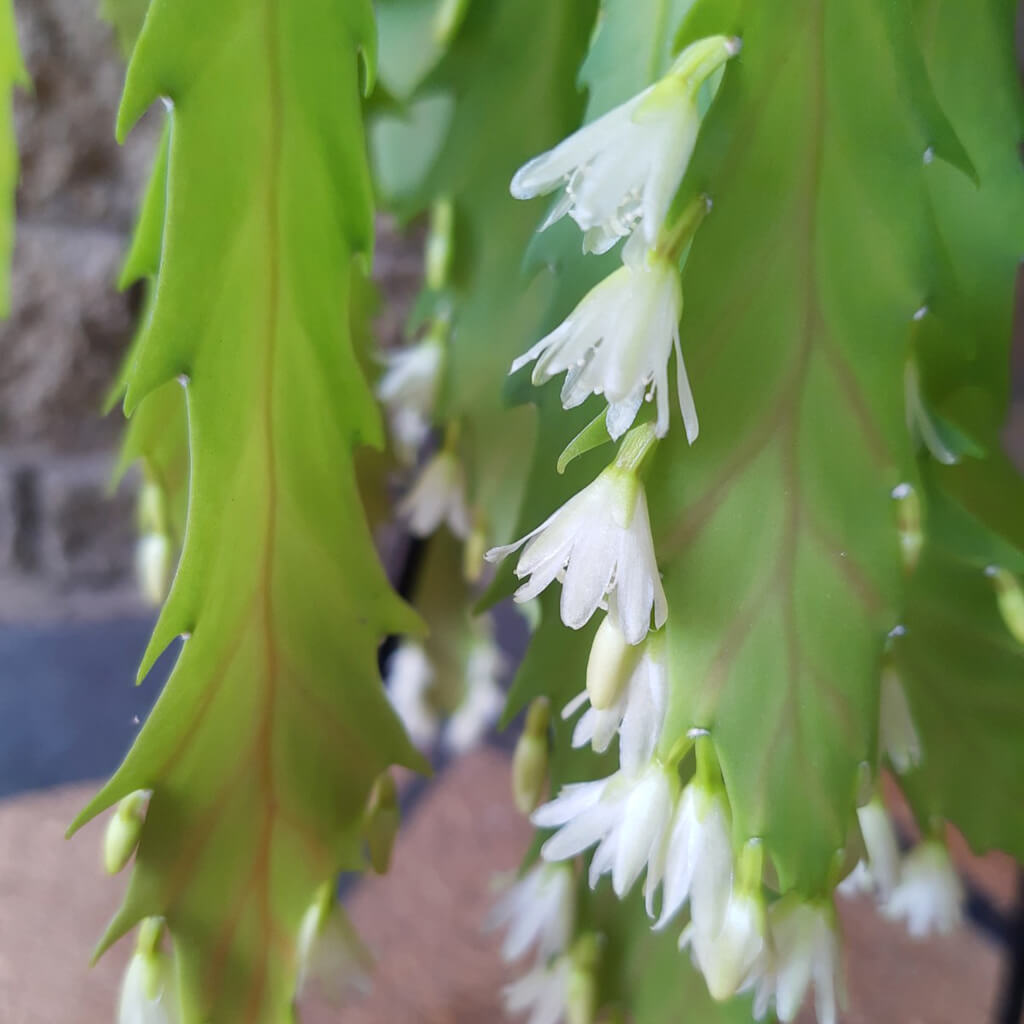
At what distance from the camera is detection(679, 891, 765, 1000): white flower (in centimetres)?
23

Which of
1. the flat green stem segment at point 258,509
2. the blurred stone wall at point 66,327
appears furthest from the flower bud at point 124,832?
the blurred stone wall at point 66,327

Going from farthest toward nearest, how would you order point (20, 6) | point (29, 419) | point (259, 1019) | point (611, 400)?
point (29, 419) → point (20, 6) → point (259, 1019) → point (611, 400)

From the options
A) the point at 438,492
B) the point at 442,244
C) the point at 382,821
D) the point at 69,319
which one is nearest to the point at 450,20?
the point at 442,244

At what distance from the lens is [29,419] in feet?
2.75

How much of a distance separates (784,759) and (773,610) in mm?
35

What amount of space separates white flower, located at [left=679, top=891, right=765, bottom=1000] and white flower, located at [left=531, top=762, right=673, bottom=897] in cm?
2

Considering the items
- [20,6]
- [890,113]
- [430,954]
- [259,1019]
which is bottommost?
[430,954]

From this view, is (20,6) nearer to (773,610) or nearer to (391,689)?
(391,689)

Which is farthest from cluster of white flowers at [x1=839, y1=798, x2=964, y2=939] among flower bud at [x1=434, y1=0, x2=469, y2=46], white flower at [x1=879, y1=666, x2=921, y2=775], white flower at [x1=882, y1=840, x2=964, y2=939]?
flower bud at [x1=434, y1=0, x2=469, y2=46]

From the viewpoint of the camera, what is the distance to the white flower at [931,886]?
1.31ft

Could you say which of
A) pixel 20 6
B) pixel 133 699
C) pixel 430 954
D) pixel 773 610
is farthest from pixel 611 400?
pixel 20 6

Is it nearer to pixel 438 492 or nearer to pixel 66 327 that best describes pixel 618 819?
pixel 438 492

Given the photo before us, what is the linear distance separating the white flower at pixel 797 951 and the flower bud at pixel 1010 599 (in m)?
0.11

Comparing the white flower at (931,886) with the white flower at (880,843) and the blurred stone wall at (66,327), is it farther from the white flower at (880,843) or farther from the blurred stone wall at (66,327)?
the blurred stone wall at (66,327)
